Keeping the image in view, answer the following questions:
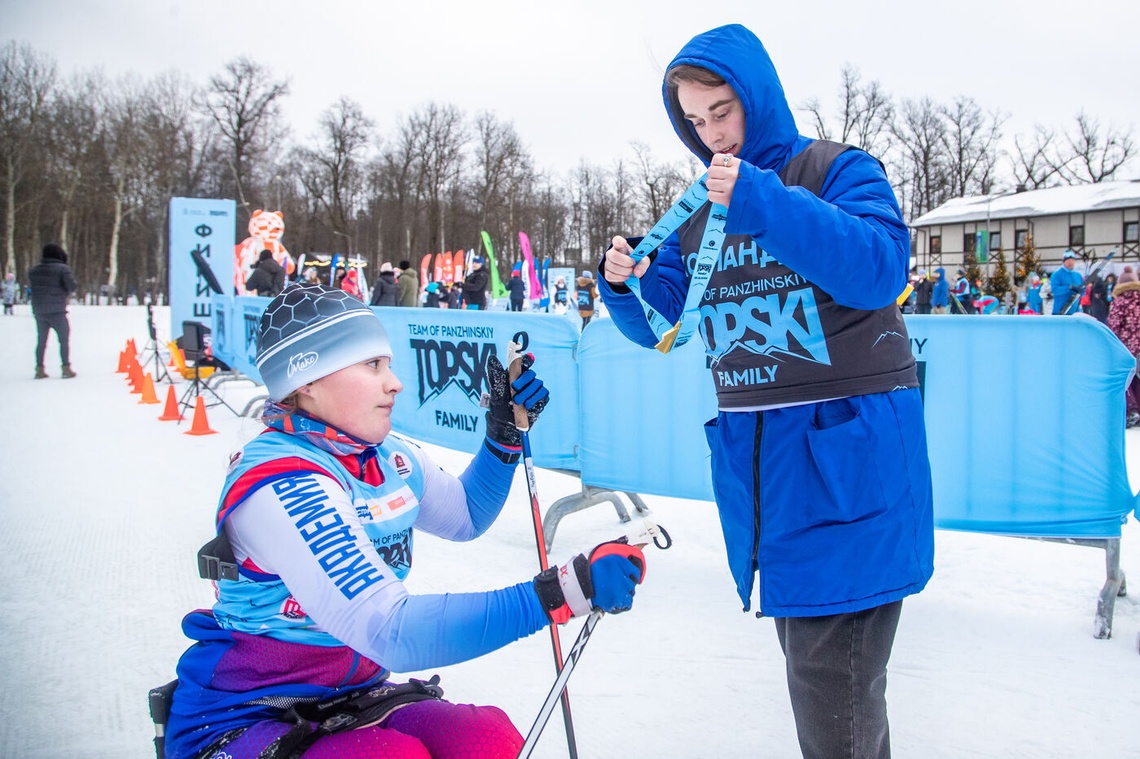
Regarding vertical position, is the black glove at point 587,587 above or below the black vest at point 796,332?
below

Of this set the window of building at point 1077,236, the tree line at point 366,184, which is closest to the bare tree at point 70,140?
the tree line at point 366,184

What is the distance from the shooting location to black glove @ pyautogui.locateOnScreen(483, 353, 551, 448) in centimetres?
212

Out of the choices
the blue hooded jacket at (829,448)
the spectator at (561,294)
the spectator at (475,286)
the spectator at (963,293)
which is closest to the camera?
the blue hooded jacket at (829,448)

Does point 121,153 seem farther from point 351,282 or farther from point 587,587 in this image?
point 587,587

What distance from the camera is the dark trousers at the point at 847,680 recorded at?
1.66 m

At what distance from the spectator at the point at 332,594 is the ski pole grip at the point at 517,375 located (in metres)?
0.35

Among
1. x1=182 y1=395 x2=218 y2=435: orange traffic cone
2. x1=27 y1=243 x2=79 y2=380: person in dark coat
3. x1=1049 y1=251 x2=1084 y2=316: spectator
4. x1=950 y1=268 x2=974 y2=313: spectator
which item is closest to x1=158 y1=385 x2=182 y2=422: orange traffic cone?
x1=182 y1=395 x2=218 y2=435: orange traffic cone

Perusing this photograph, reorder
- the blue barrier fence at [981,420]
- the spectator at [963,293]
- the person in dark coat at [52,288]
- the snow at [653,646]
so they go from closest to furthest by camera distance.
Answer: the snow at [653,646], the blue barrier fence at [981,420], the person in dark coat at [52,288], the spectator at [963,293]

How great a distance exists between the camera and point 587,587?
1.43 m

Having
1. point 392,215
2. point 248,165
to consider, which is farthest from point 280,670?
point 392,215

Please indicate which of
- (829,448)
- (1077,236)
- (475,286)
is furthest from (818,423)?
(1077,236)

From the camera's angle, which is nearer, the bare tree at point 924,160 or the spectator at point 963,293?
the spectator at point 963,293

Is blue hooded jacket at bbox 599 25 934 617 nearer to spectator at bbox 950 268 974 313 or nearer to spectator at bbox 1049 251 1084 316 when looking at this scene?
spectator at bbox 1049 251 1084 316

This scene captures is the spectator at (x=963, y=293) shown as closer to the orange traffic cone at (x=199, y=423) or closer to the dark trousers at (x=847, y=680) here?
the orange traffic cone at (x=199, y=423)
